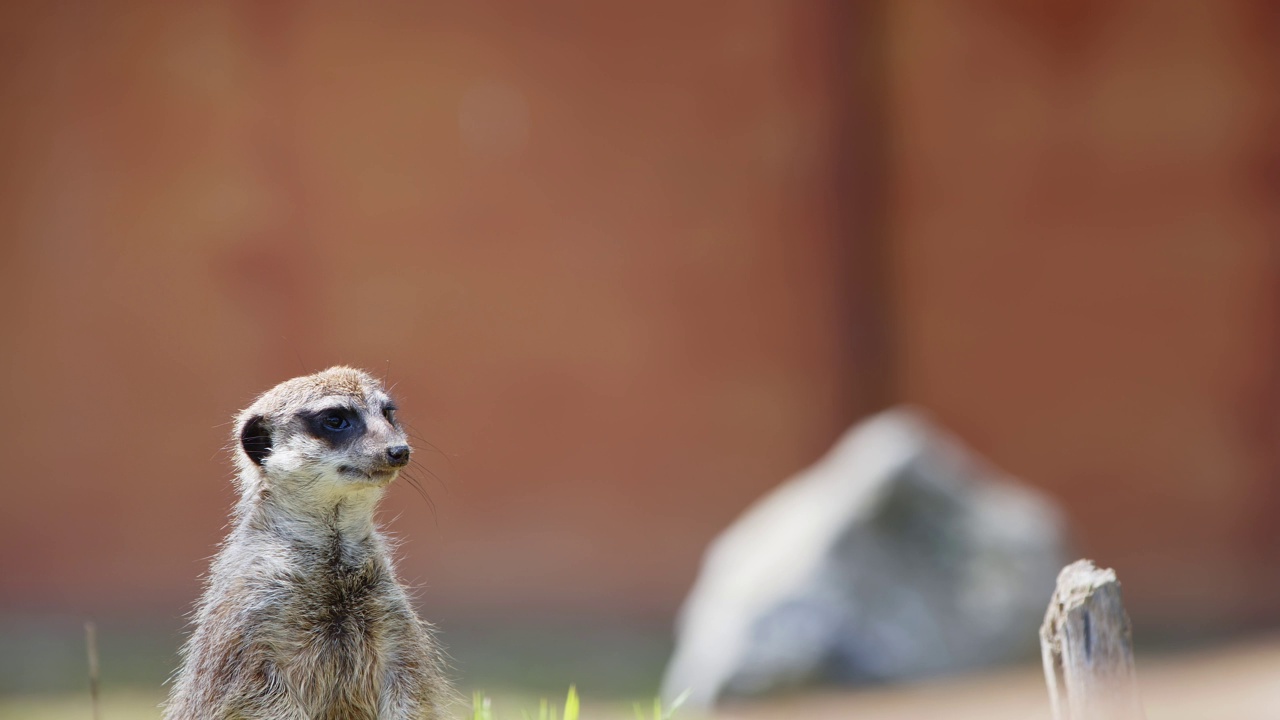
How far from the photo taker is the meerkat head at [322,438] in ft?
11.8

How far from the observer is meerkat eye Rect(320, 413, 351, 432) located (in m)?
3.68

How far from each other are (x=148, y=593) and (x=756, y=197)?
4424mm

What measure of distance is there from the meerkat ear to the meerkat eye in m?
0.20

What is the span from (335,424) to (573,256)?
512 cm

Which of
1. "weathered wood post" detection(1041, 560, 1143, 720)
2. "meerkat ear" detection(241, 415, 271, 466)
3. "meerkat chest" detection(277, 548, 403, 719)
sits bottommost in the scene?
"meerkat chest" detection(277, 548, 403, 719)

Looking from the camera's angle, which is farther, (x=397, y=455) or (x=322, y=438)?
(x=322, y=438)

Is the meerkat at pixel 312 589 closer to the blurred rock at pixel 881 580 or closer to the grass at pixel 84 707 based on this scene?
the grass at pixel 84 707

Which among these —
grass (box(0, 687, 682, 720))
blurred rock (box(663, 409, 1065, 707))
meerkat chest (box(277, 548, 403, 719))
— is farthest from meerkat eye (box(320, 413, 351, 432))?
blurred rock (box(663, 409, 1065, 707))

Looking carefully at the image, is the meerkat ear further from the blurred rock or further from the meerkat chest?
the blurred rock

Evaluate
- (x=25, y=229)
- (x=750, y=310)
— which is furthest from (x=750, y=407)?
(x=25, y=229)

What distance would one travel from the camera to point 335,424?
12.1 feet


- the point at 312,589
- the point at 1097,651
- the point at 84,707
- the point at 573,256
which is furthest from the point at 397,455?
the point at 573,256

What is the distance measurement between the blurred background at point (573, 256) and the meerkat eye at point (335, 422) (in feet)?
16.2

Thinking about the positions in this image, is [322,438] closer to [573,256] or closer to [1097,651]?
[1097,651]
